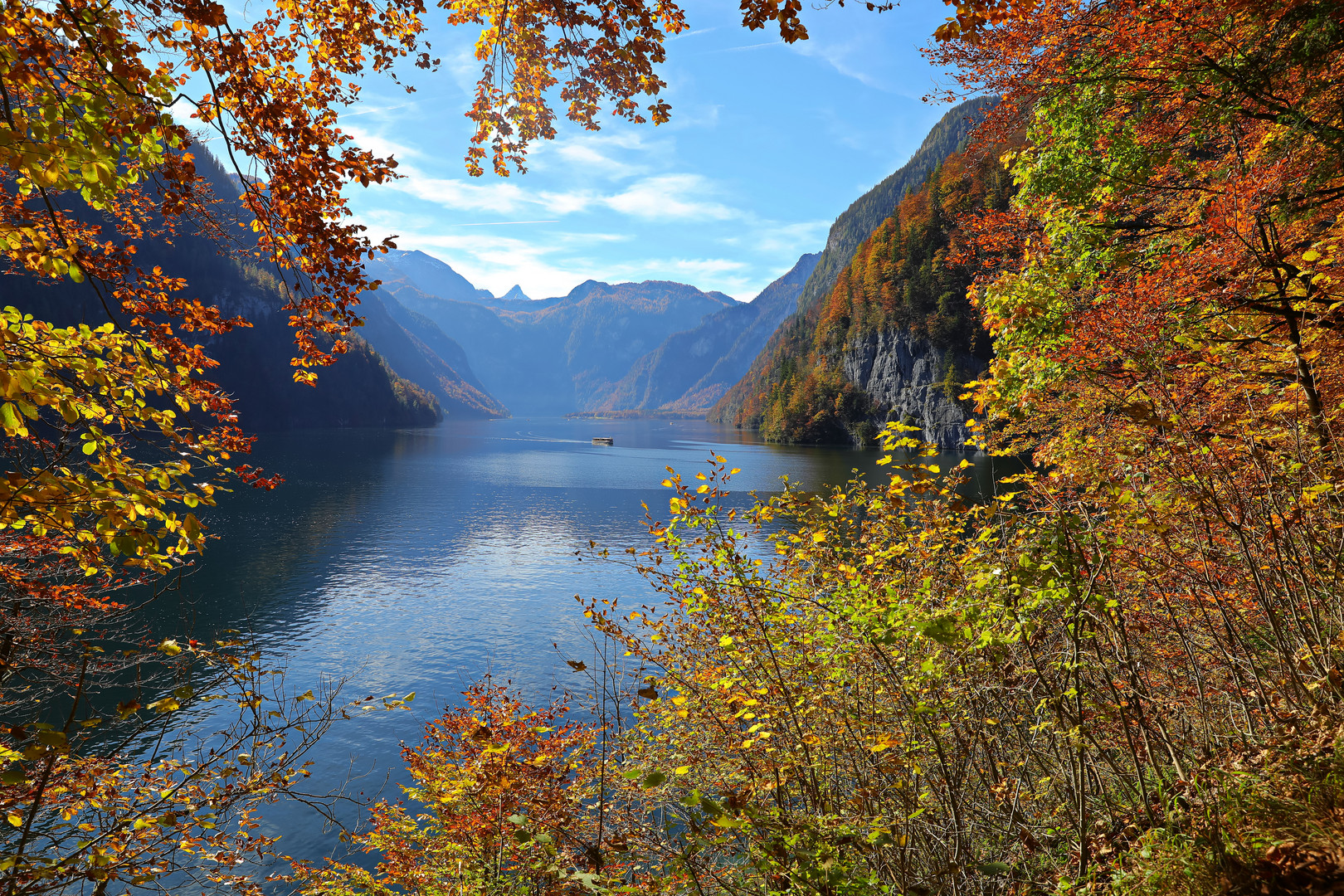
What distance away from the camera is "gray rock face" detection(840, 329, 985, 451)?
83.5 m

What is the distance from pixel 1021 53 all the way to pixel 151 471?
12629mm

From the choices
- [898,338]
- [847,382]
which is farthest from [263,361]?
[898,338]

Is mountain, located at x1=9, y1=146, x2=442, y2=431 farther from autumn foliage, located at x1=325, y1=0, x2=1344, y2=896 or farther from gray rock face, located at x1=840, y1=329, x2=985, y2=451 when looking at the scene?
autumn foliage, located at x1=325, y1=0, x2=1344, y2=896

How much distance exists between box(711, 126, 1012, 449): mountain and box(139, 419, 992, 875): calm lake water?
31.5 m

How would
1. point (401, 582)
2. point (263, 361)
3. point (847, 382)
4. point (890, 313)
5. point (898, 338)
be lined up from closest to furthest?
point (401, 582), point (898, 338), point (890, 313), point (847, 382), point (263, 361)

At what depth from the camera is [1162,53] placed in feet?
27.9

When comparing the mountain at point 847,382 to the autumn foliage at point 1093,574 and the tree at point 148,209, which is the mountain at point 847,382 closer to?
the autumn foliage at point 1093,574

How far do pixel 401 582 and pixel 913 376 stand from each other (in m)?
82.7

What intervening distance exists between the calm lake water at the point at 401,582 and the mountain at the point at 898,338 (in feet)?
103

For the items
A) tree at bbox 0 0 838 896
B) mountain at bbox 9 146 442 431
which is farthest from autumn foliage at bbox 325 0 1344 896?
mountain at bbox 9 146 442 431

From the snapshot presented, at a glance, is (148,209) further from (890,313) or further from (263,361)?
(263,361)

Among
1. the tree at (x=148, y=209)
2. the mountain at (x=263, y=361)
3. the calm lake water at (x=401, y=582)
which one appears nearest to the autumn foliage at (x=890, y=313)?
the calm lake water at (x=401, y=582)

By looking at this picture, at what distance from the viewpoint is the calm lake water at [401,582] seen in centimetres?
1697

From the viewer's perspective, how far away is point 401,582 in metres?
28.6
